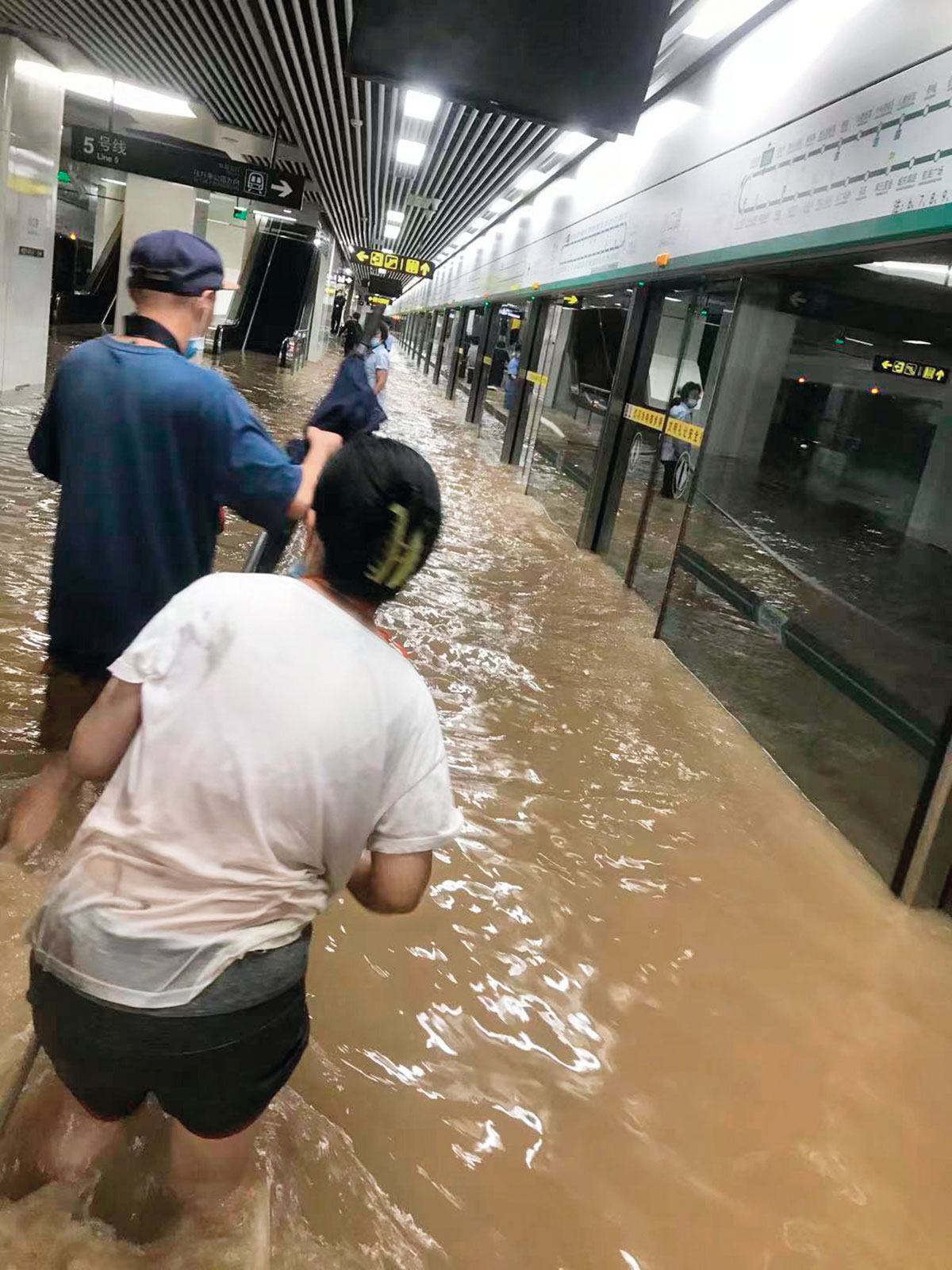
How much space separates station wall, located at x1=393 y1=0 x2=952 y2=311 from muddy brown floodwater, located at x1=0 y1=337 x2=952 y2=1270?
2.39 m

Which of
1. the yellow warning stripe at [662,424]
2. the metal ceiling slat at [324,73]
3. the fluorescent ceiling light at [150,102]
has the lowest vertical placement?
the yellow warning stripe at [662,424]

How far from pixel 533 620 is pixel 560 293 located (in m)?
6.21

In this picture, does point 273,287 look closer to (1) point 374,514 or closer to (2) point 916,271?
(2) point 916,271

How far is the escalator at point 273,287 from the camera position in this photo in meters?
22.2

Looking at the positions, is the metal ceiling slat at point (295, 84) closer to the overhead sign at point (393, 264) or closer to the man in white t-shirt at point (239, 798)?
the man in white t-shirt at point (239, 798)

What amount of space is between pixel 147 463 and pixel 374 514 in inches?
40.8

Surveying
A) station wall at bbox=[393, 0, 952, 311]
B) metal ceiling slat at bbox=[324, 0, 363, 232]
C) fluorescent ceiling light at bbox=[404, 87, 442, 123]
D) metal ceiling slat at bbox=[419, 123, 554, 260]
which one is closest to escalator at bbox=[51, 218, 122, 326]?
metal ceiling slat at bbox=[324, 0, 363, 232]

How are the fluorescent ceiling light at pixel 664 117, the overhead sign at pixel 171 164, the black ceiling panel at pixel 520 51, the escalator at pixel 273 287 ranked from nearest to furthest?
1. the black ceiling panel at pixel 520 51
2. the fluorescent ceiling light at pixel 664 117
3. the overhead sign at pixel 171 164
4. the escalator at pixel 273 287

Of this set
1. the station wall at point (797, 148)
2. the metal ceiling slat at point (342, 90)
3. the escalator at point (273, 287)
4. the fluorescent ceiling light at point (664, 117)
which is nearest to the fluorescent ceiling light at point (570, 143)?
the station wall at point (797, 148)

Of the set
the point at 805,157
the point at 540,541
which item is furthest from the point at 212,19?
the point at 805,157

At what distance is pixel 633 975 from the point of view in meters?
2.68

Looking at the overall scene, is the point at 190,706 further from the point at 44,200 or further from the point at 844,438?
the point at 44,200

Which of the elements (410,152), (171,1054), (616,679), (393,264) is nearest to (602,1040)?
(171,1054)

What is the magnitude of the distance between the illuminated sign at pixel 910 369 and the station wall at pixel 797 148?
6.44 ft
